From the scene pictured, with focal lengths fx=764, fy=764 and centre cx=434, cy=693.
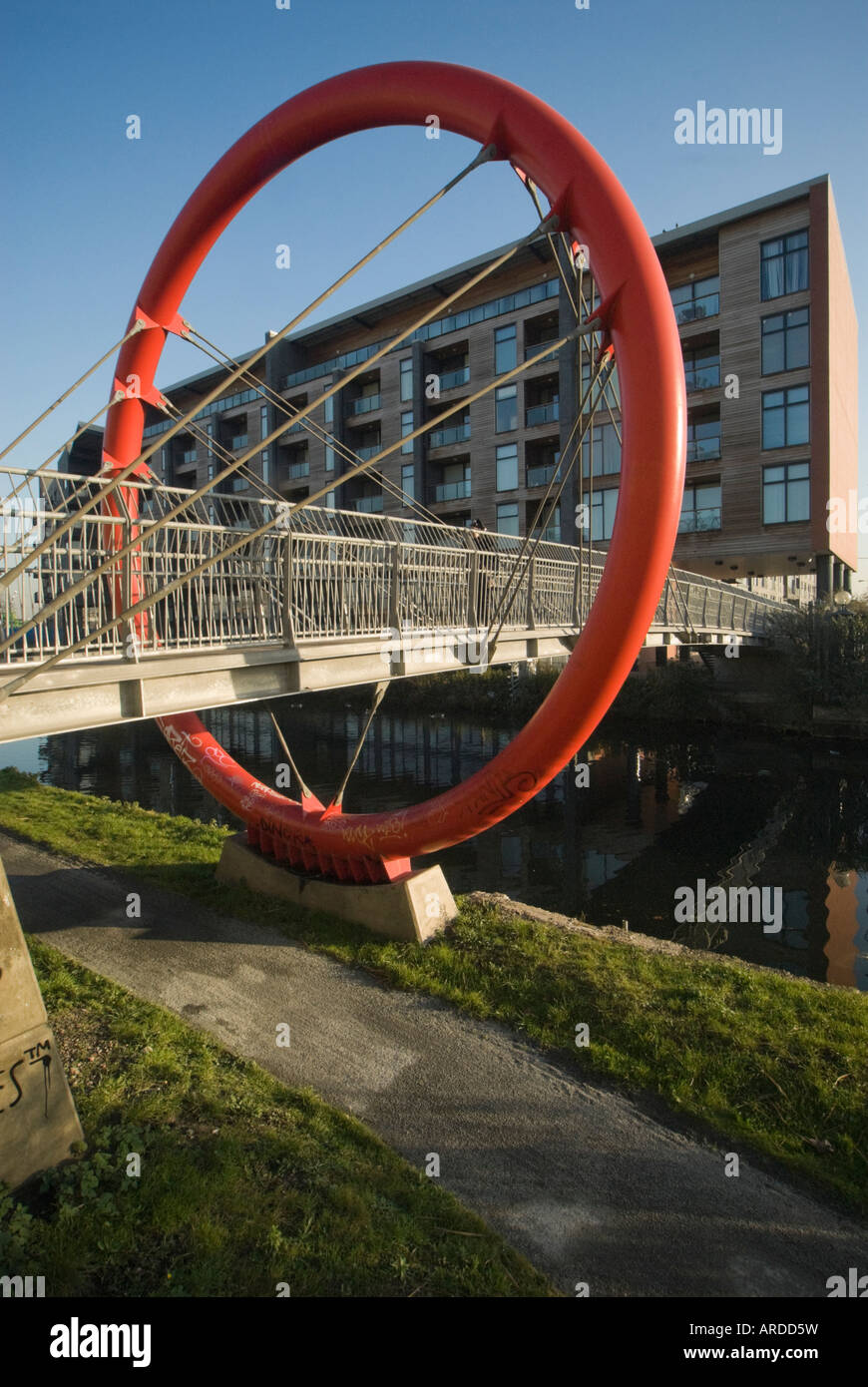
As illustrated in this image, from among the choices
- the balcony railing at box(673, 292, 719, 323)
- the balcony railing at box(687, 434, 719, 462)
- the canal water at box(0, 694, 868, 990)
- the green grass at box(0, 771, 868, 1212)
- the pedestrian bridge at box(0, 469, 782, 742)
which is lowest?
the canal water at box(0, 694, 868, 990)

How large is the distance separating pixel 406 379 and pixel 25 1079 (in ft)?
128

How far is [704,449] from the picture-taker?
3017cm

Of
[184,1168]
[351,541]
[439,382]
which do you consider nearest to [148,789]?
[351,541]

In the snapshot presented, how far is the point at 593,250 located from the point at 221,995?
690 cm

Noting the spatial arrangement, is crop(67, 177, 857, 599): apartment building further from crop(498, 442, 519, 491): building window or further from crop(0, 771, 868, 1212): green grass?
crop(0, 771, 868, 1212): green grass

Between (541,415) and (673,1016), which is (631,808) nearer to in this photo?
(673,1016)

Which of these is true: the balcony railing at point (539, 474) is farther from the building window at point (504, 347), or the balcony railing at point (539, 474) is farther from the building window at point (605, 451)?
the building window at point (504, 347)

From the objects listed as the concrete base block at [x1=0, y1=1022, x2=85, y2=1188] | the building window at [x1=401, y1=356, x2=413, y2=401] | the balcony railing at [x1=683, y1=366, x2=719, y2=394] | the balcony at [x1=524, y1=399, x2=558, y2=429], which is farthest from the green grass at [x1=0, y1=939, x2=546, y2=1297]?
the building window at [x1=401, y1=356, x2=413, y2=401]

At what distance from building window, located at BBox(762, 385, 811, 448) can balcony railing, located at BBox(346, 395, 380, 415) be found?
20488 mm

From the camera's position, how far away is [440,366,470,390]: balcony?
122 feet

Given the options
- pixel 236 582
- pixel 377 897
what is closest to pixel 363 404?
pixel 236 582

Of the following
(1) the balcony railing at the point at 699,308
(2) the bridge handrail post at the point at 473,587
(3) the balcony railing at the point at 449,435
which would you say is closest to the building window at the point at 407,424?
(3) the balcony railing at the point at 449,435

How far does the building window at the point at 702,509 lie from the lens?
98.4ft

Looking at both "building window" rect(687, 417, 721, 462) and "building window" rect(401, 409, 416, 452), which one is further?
"building window" rect(401, 409, 416, 452)
